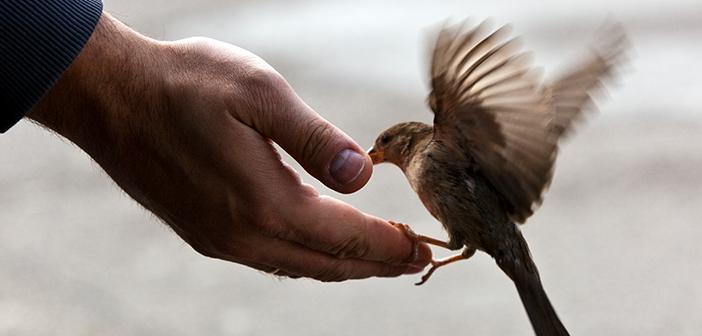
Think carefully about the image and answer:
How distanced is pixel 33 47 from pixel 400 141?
5.76ft

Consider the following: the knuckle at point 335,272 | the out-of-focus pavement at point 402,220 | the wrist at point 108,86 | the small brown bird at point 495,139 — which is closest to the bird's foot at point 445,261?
the small brown bird at point 495,139

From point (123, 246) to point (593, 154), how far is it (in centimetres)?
294

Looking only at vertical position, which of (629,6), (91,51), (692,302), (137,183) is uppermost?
(91,51)

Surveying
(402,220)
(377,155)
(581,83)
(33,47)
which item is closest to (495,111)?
(581,83)

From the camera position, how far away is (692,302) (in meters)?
6.14

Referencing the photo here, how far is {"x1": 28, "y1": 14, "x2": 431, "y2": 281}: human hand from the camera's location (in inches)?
122

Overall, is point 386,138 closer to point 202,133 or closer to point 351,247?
point 351,247

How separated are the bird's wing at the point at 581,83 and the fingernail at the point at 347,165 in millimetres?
688

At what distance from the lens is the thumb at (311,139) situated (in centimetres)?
315

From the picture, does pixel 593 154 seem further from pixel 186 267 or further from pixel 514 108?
pixel 514 108

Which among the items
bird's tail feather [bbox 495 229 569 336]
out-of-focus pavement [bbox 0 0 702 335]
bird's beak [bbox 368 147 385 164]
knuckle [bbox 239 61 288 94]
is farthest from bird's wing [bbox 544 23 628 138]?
out-of-focus pavement [bbox 0 0 702 335]

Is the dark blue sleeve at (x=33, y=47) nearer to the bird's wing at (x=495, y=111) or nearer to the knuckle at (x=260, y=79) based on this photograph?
the knuckle at (x=260, y=79)

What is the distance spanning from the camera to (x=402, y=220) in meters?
7.04

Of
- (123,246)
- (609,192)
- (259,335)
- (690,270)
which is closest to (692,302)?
(690,270)
